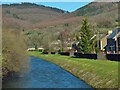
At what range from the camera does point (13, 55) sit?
48.7 m

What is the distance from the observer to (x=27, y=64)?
2260 inches

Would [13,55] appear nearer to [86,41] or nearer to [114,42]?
[86,41]

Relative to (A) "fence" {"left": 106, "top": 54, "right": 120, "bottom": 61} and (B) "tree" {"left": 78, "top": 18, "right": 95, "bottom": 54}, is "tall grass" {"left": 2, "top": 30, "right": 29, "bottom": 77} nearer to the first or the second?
(A) "fence" {"left": 106, "top": 54, "right": 120, "bottom": 61}

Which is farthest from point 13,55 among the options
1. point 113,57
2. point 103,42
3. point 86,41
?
point 103,42

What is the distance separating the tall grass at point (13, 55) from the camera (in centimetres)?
4508

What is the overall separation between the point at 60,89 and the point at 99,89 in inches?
186

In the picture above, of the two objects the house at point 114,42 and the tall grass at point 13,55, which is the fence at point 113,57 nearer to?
the tall grass at point 13,55

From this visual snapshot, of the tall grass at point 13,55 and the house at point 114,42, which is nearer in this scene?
the tall grass at point 13,55

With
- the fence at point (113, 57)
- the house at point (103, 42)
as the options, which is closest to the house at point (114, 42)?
the house at point (103, 42)

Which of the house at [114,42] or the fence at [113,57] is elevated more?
the house at [114,42]

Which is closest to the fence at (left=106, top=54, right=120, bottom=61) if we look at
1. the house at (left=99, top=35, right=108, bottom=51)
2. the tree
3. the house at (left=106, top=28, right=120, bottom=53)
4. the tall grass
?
the tall grass

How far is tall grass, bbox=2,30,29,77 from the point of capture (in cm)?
4508

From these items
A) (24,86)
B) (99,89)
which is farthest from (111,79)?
(24,86)

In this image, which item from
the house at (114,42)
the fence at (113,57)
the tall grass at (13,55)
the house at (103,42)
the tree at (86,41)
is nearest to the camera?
the tall grass at (13,55)
